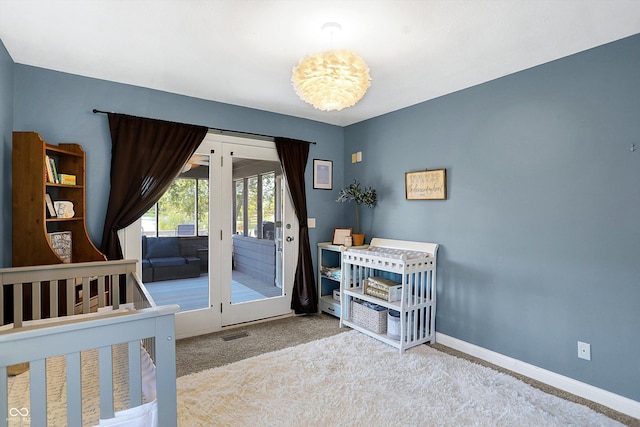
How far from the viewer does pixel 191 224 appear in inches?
136

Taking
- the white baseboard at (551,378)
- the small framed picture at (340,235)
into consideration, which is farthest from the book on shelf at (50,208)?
the white baseboard at (551,378)

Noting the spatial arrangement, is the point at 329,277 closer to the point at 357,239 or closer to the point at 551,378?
the point at 357,239

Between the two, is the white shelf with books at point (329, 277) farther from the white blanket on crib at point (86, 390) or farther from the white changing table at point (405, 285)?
the white blanket on crib at point (86, 390)

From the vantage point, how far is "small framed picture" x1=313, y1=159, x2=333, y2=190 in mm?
4207

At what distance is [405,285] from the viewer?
2980mm

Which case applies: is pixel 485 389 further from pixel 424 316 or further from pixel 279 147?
pixel 279 147

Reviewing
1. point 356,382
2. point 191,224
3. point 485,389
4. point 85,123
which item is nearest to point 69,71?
point 85,123

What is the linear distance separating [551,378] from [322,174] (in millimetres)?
3014

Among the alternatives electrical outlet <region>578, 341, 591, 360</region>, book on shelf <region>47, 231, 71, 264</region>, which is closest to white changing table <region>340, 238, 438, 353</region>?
electrical outlet <region>578, 341, 591, 360</region>

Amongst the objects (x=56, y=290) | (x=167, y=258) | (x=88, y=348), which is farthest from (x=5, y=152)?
(x=88, y=348)

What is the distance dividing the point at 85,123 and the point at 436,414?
3.51 meters

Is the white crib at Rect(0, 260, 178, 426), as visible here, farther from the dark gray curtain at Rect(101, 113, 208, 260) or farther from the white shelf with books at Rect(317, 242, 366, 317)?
the white shelf with books at Rect(317, 242, 366, 317)

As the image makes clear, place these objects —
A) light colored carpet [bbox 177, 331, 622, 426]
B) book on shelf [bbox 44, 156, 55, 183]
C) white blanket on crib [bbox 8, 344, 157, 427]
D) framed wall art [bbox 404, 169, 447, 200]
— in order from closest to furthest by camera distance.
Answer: white blanket on crib [bbox 8, 344, 157, 427]
light colored carpet [bbox 177, 331, 622, 426]
book on shelf [bbox 44, 156, 55, 183]
framed wall art [bbox 404, 169, 447, 200]

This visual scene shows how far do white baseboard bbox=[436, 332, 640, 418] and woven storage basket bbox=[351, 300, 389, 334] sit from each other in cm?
57
